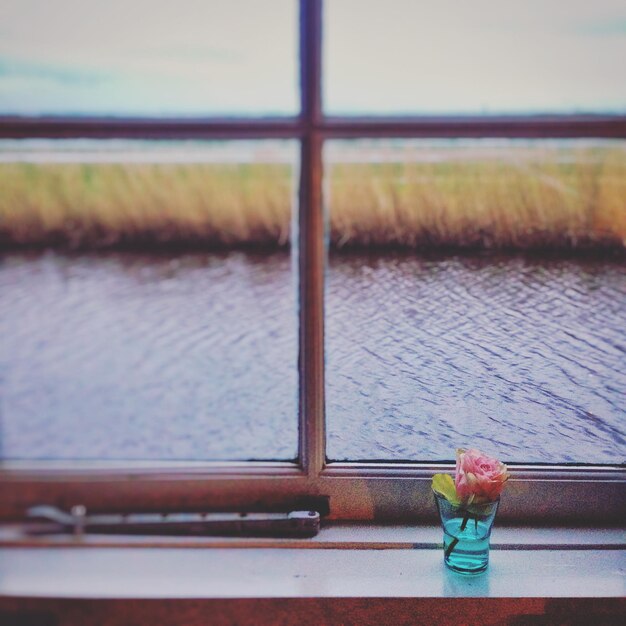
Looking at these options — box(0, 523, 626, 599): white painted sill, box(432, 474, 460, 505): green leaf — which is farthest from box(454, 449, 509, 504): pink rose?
box(0, 523, 626, 599): white painted sill

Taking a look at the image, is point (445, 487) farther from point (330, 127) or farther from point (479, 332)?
point (330, 127)

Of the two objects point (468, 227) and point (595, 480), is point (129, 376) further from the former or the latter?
point (595, 480)

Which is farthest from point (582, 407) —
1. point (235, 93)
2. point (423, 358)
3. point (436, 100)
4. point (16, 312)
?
point (16, 312)

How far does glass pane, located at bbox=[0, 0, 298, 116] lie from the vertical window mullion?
0.11 feet

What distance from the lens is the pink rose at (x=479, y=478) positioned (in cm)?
114

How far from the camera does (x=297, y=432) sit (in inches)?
52.6

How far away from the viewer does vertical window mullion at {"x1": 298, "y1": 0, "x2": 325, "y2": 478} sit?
122 centimetres

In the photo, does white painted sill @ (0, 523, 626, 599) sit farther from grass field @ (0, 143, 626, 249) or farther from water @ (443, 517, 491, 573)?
grass field @ (0, 143, 626, 249)

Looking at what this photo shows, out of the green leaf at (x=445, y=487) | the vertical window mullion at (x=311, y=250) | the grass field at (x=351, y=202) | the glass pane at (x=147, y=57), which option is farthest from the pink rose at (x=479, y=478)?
the glass pane at (x=147, y=57)

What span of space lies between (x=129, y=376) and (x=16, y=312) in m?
0.25

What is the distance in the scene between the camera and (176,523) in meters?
1.29

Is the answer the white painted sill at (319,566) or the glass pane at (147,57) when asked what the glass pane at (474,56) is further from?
the white painted sill at (319,566)

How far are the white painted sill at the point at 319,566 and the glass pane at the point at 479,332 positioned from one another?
0.15m

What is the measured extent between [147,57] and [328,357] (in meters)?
0.63
